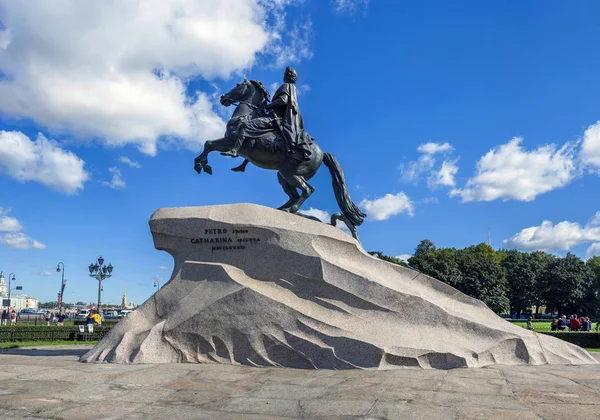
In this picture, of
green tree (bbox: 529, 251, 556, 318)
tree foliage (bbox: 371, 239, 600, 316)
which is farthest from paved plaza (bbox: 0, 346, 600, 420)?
green tree (bbox: 529, 251, 556, 318)

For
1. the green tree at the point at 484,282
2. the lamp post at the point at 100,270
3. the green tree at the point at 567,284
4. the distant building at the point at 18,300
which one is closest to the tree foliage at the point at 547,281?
the green tree at the point at 567,284

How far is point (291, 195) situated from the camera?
1246cm

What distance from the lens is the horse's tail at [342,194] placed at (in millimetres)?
12297

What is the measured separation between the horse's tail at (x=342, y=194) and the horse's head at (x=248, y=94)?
213cm

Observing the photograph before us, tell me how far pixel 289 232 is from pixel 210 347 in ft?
8.89

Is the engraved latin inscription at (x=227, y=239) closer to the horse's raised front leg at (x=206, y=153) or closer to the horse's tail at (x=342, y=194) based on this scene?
the horse's raised front leg at (x=206, y=153)

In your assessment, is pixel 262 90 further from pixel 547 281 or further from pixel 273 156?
pixel 547 281

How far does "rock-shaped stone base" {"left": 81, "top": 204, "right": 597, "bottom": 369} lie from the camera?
Answer: 368 inches

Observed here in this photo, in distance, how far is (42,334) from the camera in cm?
1948

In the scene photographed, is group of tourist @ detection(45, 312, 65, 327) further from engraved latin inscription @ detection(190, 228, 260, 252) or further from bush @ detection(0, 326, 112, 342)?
engraved latin inscription @ detection(190, 228, 260, 252)

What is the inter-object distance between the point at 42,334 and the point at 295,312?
1423cm

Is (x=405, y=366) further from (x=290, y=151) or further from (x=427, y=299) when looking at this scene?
(x=290, y=151)

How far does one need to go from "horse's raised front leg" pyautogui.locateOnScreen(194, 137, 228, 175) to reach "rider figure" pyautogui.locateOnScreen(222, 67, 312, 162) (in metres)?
0.26

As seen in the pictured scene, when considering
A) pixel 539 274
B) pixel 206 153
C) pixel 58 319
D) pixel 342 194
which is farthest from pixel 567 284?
pixel 206 153
